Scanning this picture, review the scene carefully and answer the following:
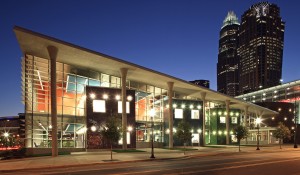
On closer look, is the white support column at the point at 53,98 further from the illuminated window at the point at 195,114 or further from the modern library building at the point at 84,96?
the illuminated window at the point at 195,114

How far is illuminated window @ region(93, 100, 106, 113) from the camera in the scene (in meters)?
45.1

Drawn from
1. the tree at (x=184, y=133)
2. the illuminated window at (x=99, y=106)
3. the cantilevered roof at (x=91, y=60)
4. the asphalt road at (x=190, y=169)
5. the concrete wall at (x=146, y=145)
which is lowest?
the concrete wall at (x=146, y=145)

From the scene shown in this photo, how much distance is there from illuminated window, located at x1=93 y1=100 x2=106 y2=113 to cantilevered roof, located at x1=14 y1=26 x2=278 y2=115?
4672mm

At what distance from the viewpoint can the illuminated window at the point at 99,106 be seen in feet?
148

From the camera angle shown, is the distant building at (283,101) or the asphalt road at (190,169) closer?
the asphalt road at (190,169)

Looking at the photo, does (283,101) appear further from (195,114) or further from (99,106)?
(99,106)

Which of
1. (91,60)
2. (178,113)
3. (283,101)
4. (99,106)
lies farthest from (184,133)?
(283,101)

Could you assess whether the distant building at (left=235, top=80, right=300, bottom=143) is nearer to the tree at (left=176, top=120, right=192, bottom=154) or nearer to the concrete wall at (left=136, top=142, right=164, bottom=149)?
the concrete wall at (left=136, top=142, right=164, bottom=149)

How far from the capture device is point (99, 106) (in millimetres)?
45438

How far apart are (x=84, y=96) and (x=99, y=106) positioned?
2485 millimetres

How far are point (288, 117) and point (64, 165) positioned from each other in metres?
77.4

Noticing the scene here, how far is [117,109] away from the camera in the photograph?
154 feet

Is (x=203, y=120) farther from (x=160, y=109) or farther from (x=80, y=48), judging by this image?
(x=80, y=48)

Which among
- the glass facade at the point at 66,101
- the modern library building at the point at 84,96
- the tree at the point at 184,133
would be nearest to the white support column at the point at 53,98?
the modern library building at the point at 84,96
